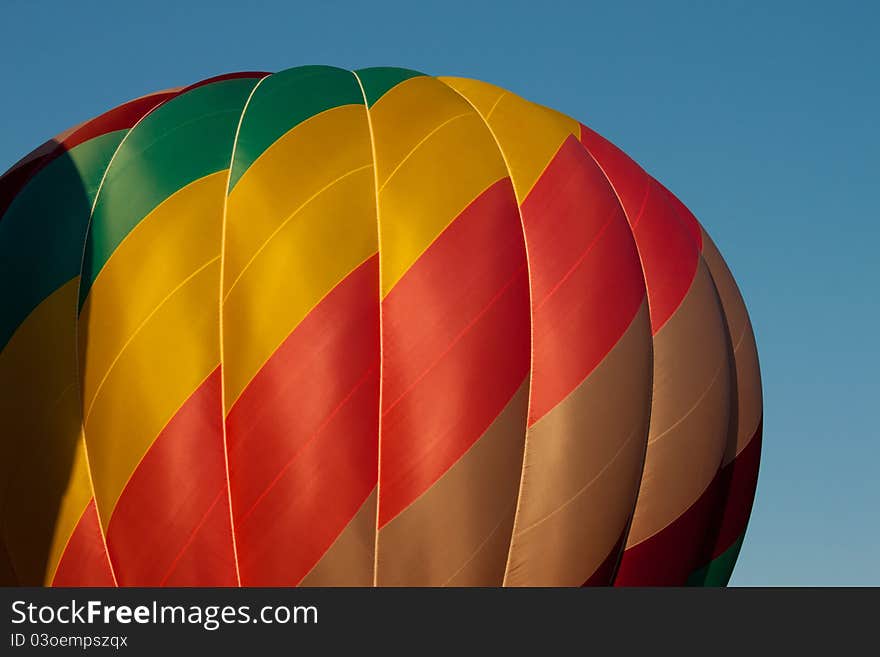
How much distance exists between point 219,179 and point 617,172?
2.85 meters

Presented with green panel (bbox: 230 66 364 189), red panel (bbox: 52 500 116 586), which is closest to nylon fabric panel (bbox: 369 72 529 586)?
green panel (bbox: 230 66 364 189)

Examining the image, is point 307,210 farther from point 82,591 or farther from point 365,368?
point 82,591

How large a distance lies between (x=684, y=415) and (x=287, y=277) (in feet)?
9.09

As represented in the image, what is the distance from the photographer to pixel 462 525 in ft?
30.8

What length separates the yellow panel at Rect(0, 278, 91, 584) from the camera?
9.66 metres

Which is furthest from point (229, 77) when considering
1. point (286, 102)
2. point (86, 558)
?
point (86, 558)

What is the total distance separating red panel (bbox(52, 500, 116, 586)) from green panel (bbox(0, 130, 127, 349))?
126 centimetres

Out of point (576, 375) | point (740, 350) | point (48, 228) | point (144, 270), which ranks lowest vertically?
point (576, 375)

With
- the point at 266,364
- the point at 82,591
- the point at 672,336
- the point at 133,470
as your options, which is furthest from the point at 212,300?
the point at 672,336

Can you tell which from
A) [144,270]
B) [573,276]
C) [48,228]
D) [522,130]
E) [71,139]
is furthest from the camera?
[71,139]

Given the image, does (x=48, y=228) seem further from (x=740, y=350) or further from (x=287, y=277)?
(x=740, y=350)

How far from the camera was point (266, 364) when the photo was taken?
9344 millimetres

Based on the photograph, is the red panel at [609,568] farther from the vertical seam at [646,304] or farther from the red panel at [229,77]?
the red panel at [229,77]

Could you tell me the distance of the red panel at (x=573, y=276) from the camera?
9766 millimetres
